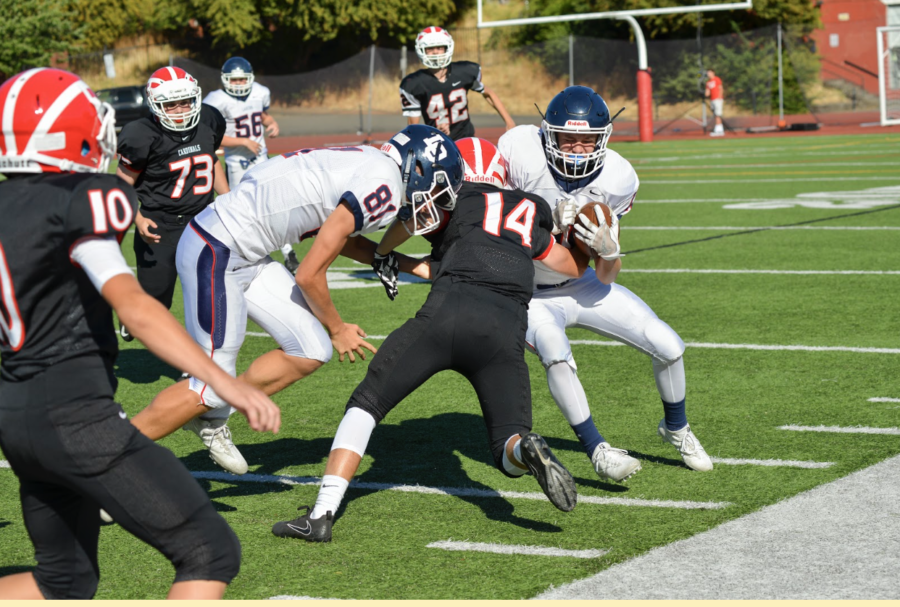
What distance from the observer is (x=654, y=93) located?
34500 millimetres

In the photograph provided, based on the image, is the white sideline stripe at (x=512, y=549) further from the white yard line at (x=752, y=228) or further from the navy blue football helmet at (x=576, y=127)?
the white yard line at (x=752, y=228)

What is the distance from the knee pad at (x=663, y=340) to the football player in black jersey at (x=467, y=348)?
78cm

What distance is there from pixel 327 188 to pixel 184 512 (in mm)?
2044

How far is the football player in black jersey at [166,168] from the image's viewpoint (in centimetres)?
694

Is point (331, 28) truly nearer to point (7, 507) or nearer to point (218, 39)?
point (218, 39)

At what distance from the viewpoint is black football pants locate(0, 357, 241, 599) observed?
286 centimetres

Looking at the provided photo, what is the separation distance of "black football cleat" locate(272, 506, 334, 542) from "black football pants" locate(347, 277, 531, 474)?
0.44 metres

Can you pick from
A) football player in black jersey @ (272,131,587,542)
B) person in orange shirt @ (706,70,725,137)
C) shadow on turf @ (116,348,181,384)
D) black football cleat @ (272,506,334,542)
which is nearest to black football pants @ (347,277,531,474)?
football player in black jersey @ (272,131,587,542)

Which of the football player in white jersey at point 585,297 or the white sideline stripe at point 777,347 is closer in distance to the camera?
the football player in white jersey at point 585,297

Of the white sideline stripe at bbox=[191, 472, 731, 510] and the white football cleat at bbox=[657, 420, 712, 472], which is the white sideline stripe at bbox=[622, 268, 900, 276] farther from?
the white sideline stripe at bbox=[191, 472, 731, 510]

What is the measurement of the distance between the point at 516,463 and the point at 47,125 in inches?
84.4

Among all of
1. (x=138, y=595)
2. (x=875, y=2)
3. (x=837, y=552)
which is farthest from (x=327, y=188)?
(x=875, y=2)

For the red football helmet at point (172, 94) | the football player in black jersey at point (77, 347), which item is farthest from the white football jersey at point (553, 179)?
the football player in black jersey at point (77, 347)

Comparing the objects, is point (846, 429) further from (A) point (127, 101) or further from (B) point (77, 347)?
(A) point (127, 101)
